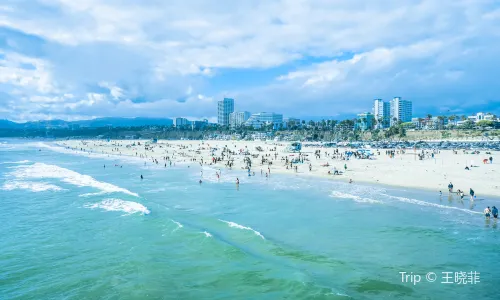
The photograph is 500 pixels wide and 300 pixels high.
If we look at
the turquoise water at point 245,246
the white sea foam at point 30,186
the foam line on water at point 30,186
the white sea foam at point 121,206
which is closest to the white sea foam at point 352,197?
the turquoise water at point 245,246

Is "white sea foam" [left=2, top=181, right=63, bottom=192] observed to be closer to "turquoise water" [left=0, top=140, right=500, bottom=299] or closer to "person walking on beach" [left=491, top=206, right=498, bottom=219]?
"turquoise water" [left=0, top=140, right=500, bottom=299]

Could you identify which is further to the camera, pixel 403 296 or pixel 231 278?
pixel 231 278

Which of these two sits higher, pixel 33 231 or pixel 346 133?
pixel 346 133

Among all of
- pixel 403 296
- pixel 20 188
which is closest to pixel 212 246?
pixel 403 296

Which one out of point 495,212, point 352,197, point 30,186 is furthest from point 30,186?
point 495,212

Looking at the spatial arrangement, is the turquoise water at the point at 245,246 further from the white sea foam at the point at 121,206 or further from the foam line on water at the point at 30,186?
→ the foam line on water at the point at 30,186

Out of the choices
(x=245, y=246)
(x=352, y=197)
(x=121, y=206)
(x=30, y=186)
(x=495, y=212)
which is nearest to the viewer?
(x=245, y=246)

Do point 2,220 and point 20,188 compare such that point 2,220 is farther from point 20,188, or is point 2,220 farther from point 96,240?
point 20,188

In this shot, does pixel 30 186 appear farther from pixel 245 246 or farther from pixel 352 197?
pixel 352 197
